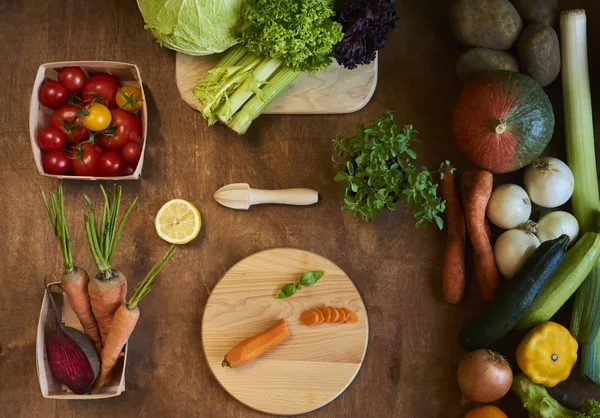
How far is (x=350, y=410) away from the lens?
1.90 m

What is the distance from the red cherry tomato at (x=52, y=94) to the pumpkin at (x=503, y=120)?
3.84 feet

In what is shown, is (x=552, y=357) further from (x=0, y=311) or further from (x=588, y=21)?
(x=0, y=311)

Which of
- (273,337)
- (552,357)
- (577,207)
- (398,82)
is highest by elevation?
(398,82)

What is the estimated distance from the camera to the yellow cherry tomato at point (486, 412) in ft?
5.84

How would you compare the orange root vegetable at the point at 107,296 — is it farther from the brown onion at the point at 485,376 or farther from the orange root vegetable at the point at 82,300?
the brown onion at the point at 485,376

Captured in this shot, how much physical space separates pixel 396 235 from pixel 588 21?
92 cm

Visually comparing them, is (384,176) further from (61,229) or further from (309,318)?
(61,229)

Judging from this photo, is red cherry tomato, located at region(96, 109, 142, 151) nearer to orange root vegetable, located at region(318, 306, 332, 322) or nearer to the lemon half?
the lemon half

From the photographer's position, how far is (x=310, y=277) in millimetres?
1875

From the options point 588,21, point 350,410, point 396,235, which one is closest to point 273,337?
point 350,410

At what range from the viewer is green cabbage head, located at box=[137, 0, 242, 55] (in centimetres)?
171

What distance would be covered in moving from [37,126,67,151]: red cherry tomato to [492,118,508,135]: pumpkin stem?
1248 millimetres

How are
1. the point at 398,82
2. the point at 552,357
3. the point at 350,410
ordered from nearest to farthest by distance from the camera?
1. the point at 552,357
2. the point at 350,410
3. the point at 398,82

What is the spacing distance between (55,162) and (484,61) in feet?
4.27
